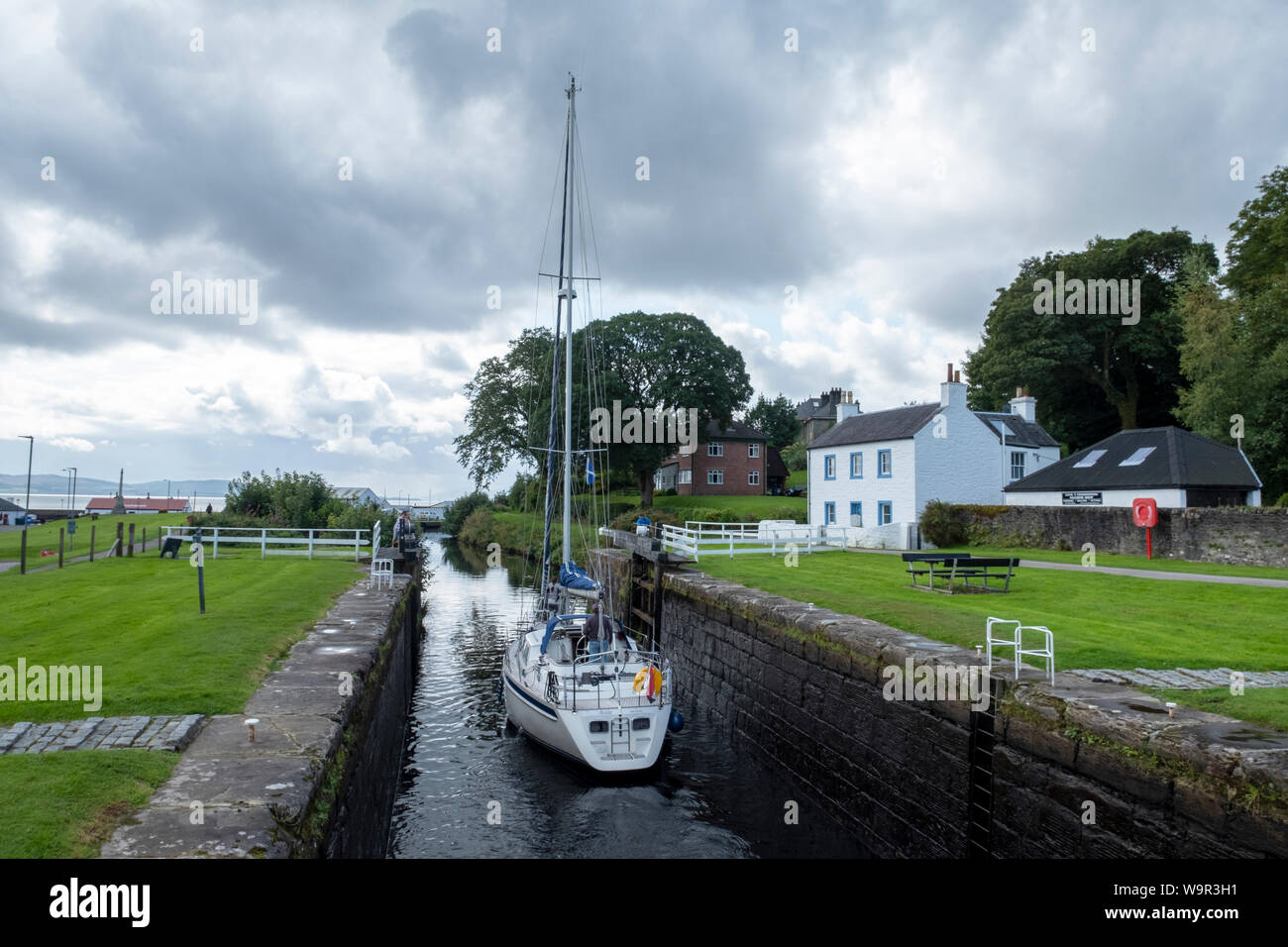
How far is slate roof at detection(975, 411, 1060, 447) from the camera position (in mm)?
38094

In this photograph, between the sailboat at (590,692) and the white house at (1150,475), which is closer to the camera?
the sailboat at (590,692)

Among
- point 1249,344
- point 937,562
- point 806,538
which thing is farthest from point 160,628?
point 1249,344

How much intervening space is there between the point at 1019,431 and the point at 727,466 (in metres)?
34.3

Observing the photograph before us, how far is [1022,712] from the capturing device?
856 cm

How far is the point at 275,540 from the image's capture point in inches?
1131

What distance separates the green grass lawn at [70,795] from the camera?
5.35 m

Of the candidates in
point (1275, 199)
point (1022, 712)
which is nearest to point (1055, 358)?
point (1275, 199)

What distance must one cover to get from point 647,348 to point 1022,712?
2005 inches

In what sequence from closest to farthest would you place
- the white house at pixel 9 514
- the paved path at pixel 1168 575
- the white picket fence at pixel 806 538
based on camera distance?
the paved path at pixel 1168 575
the white picket fence at pixel 806 538
the white house at pixel 9 514

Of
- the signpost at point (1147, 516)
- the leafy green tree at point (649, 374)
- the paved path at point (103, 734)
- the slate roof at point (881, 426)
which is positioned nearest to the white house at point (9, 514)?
the leafy green tree at point (649, 374)

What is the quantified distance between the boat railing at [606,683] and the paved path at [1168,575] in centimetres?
1371

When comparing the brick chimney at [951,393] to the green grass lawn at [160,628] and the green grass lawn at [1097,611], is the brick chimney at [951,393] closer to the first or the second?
the green grass lawn at [1097,611]

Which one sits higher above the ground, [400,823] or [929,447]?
[929,447]
